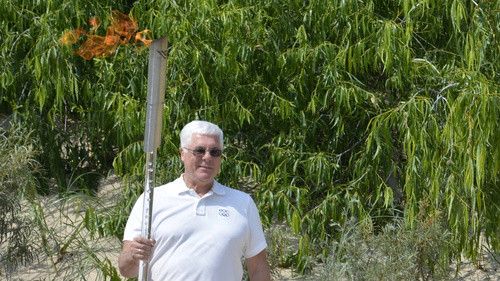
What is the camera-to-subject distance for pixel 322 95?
6363 mm

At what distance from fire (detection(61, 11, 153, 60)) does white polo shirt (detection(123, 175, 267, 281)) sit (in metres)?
3.47

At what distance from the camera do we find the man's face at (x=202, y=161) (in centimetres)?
317

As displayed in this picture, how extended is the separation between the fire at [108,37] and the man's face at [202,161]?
3.41m

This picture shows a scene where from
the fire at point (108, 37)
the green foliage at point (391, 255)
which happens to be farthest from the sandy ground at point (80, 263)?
the fire at point (108, 37)

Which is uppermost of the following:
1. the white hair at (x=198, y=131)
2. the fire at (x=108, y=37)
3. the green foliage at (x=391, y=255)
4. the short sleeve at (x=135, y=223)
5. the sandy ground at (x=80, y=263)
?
the white hair at (x=198, y=131)

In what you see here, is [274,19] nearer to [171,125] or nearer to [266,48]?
[266,48]

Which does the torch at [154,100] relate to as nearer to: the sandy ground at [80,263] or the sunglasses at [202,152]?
the sunglasses at [202,152]

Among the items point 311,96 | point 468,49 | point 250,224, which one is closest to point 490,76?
point 468,49

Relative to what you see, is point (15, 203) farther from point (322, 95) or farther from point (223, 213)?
point (223, 213)

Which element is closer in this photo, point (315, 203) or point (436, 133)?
point (436, 133)

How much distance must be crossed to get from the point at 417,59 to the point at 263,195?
1431 mm

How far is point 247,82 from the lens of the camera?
637 centimetres

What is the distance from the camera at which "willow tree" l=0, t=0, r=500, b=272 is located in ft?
18.0

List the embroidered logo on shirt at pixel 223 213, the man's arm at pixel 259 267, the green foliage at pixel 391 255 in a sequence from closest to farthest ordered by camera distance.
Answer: the embroidered logo on shirt at pixel 223 213 → the man's arm at pixel 259 267 → the green foliage at pixel 391 255
